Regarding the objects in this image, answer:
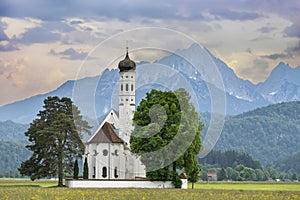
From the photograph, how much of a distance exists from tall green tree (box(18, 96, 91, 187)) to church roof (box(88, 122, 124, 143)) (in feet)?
23.8

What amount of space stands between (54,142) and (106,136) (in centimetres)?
1168

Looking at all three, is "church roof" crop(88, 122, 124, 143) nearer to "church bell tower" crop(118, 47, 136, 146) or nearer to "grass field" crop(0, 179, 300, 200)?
"church bell tower" crop(118, 47, 136, 146)

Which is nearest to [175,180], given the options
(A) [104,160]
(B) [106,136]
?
(A) [104,160]

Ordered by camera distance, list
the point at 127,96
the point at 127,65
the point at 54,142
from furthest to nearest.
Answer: the point at 127,65 → the point at 127,96 → the point at 54,142

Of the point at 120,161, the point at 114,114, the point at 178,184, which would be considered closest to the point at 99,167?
the point at 120,161

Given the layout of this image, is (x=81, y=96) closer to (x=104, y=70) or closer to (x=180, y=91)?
(x=104, y=70)

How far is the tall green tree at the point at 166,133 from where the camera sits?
6384 centimetres

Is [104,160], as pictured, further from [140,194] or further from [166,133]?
[140,194]

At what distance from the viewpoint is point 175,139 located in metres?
63.7

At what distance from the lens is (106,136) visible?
8250cm

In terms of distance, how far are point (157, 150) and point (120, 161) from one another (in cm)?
2012

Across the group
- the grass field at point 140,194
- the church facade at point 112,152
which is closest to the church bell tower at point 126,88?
the church facade at point 112,152

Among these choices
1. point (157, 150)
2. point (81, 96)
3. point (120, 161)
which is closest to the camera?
point (157, 150)

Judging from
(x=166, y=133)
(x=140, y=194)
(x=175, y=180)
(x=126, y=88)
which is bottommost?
(x=140, y=194)
